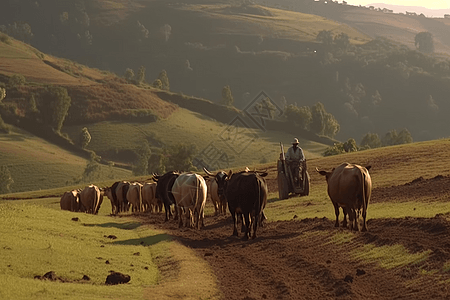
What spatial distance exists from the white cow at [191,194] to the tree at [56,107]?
4692 inches

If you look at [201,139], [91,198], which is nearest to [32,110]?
[201,139]

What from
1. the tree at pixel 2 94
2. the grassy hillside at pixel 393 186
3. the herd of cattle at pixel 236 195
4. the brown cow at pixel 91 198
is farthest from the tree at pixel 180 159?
the tree at pixel 2 94

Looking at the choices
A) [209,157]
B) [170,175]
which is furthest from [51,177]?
[170,175]

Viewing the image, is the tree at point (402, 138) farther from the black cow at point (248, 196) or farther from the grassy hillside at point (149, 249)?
the black cow at point (248, 196)

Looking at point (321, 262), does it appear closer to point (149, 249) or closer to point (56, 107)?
point (149, 249)

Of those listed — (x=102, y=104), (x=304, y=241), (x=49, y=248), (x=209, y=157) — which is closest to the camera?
(x=49, y=248)

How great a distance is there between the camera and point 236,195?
2283cm

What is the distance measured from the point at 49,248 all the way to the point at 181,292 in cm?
530

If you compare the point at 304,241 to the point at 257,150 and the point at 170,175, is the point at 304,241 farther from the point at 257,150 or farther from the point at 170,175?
the point at 257,150

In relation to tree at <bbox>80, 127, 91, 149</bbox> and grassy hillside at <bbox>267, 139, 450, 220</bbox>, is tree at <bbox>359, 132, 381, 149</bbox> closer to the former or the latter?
tree at <bbox>80, 127, 91, 149</bbox>

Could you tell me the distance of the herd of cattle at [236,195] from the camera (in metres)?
21.5

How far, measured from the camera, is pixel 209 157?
131 metres

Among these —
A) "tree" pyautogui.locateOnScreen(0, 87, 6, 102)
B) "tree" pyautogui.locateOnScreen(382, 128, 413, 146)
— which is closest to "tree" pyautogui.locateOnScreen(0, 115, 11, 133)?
"tree" pyautogui.locateOnScreen(0, 87, 6, 102)

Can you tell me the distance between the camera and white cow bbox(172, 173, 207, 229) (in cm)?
2689
